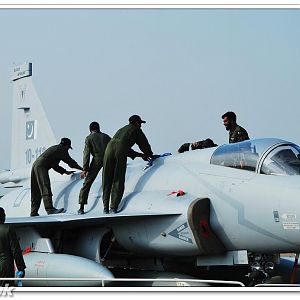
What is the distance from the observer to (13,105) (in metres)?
19.2

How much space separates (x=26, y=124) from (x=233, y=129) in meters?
7.77

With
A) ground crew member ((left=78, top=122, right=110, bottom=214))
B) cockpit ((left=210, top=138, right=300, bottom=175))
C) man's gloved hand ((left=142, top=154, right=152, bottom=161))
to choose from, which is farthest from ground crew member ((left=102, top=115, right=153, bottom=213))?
cockpit ((left=210, top=138, right=300, bottom=175))

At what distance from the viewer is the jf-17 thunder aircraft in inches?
416

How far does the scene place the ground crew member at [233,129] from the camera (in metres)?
12.0

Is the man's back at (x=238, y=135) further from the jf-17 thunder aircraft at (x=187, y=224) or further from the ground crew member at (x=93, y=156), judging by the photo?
the ground crew member at (x=93, y=156)

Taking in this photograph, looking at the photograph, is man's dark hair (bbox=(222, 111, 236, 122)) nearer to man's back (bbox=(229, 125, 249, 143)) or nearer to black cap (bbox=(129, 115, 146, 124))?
man's back (bbox=(229, 125, 249, 143))

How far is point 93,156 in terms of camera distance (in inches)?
521

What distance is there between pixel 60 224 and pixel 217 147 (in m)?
3.05

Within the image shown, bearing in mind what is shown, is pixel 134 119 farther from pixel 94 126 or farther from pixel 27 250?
pixel 27 250

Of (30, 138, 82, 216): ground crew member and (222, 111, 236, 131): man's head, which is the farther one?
(30, 138, 82, 216): ground crew member

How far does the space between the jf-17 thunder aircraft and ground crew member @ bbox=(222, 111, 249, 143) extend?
1.53ft
